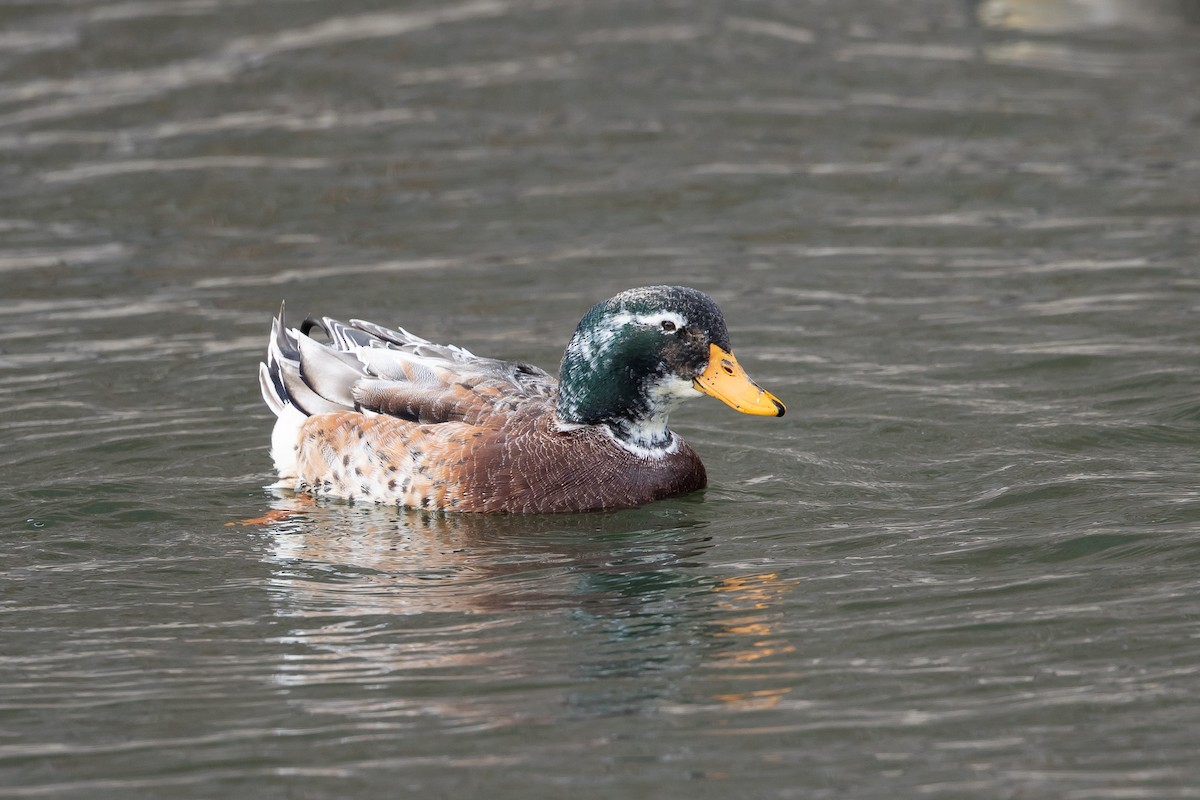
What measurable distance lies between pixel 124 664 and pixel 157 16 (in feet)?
40.5

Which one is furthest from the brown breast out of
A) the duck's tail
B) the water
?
the duck's tail

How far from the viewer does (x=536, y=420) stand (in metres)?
9.52

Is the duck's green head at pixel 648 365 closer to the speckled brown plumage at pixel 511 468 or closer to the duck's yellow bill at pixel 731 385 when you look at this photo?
the duck's yellow bill at pixel 731 385

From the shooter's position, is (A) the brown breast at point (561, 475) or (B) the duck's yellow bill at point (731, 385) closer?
(B) the duck's yellow bill at point (731, 385)

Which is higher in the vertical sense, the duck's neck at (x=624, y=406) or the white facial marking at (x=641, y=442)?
the duck's neck at (x=624, y=406)

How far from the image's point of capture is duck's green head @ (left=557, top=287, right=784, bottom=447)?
9.05 m

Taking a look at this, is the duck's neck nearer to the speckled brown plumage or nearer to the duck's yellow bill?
the speckled brown plumage

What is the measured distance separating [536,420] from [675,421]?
1.66 meters

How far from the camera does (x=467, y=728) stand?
673cm

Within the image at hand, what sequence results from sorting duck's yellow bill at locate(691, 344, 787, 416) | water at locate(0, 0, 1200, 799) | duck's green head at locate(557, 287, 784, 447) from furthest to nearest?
duck's green head at locate(557, 287, 784, 447) < duck's yellow bill at locate(691, 344, 787, 416) < water at locate(0, 0, 1200, 799)

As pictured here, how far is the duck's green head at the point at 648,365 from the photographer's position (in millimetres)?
9055

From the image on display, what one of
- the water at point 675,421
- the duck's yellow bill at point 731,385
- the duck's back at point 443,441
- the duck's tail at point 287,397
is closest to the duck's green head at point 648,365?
the duck's yellow bill at point 731,385

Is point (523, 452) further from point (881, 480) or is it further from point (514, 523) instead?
point (881, 480)

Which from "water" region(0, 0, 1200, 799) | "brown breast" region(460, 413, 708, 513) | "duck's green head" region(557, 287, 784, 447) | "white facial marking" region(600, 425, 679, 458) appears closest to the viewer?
"water" region(0, 0, 1200, 799)
